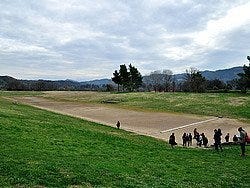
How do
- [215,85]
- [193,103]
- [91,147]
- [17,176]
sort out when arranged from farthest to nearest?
[215,85] < [193,103] < [91,147] < [17,176]

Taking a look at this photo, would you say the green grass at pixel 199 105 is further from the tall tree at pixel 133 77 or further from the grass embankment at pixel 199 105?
the tall tree at pixel 133 77

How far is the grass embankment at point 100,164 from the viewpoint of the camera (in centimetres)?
1256

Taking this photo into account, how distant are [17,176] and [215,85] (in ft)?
450

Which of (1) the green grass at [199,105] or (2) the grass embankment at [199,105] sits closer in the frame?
(1) the green grass at [199,105]

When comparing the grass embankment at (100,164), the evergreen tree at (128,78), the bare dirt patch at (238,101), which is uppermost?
the evergreen tree at (128,78)

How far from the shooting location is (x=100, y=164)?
51.6ft

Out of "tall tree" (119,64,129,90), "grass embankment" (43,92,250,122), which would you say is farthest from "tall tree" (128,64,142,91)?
"grass embankment" (43,92,250,122)

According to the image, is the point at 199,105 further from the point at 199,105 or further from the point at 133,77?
the point at 133,77

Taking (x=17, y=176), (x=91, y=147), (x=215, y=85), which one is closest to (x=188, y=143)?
(x=91, y=147)

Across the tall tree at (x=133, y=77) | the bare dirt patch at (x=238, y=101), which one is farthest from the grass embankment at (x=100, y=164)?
the tall tree at (x=133, y=77)

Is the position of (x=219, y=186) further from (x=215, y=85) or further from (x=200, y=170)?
(x=215, y=85)

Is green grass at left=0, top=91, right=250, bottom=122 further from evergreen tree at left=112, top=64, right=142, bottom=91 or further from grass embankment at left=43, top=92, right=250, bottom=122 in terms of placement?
evergreen tree at left=112, top=64, right=142, bottom=91

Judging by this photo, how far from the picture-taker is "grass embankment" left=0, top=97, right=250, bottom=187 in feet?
41.2

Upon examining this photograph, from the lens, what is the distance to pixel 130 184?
12773mm
